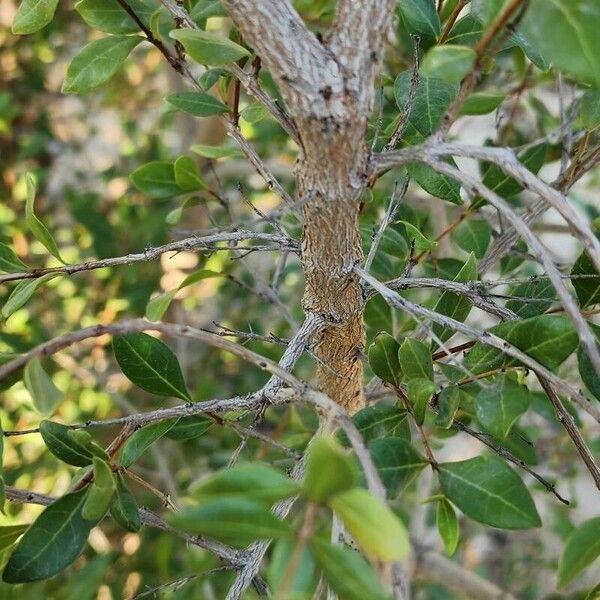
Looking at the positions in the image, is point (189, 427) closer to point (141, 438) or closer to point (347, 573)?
point (141, 438)

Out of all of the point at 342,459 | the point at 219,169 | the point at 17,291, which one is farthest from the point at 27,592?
the point at 219,169

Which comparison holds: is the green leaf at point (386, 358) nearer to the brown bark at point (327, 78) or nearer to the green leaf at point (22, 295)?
the brown bark at point (327, 78)

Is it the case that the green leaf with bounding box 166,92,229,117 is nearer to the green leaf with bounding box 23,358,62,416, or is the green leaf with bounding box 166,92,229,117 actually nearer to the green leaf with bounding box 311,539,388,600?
the green leaf with bounding box 23,358,62,416

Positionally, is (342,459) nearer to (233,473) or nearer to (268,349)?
(233,473)

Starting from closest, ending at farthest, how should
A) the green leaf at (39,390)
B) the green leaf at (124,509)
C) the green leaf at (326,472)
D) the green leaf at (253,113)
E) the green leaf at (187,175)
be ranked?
the green leaf at (326,472) < the green leaf at (39,390) < the green leaf at (124,509) < the green leaf at (253,113) < the green leaf at (187,175)

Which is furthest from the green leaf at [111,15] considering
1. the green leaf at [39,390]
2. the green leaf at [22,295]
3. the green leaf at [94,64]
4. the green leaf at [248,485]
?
the green leaf at [248,485]

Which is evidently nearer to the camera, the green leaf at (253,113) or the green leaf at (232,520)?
the green leaf at (232,520)

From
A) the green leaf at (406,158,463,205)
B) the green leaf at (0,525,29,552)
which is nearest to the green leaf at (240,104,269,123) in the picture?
the green leaf at (406,158,463,205)

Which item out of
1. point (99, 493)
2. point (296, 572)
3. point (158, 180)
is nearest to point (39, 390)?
point (99, 493)
